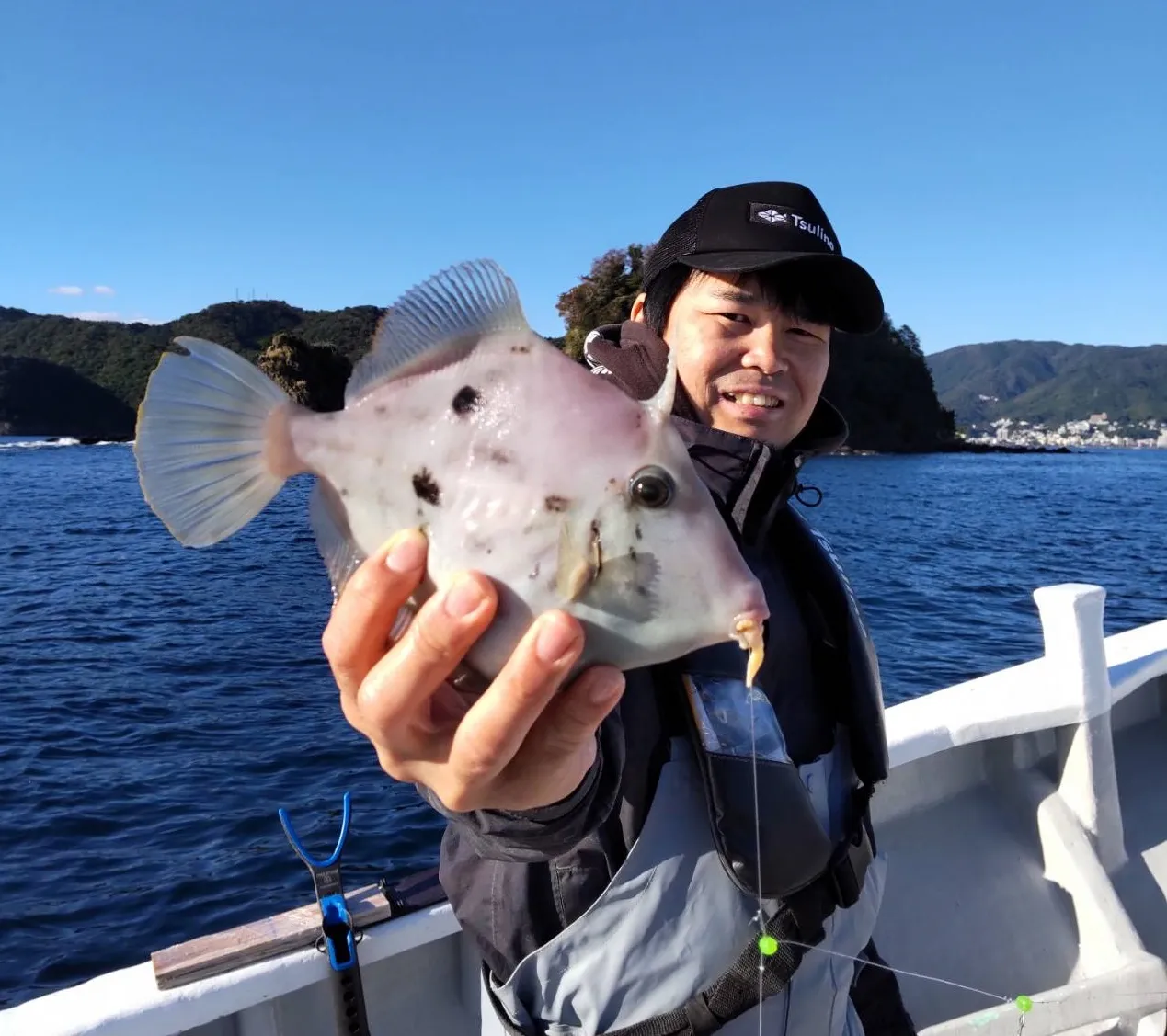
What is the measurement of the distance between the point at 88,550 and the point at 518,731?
28053 mm

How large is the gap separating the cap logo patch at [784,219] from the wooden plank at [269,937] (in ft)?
8.33

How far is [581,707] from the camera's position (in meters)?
1.51

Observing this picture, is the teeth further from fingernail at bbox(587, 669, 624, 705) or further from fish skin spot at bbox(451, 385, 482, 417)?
fingernail at bbox(587, 669, 624, 705)

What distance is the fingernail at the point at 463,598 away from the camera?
143cm

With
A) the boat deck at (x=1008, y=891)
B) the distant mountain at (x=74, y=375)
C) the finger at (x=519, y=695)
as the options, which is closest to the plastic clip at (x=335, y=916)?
the finger at (x=519, y=695)

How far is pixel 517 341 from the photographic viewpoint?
1.70 meters

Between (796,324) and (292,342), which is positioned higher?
(292,342)

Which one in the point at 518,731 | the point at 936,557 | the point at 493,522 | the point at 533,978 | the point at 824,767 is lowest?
the point at 936,557

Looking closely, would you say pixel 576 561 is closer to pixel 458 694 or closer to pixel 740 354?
pixel 458 694

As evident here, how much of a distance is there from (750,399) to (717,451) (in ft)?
0.90

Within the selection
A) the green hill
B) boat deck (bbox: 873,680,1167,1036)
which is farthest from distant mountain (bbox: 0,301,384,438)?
boat deck (bbox: 873,680,1167,1036)

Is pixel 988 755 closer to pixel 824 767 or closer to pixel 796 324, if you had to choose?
pixel 824 767

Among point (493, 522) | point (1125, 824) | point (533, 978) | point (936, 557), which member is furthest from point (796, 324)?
point (936, 557)

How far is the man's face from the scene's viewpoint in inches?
101
